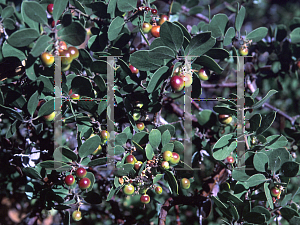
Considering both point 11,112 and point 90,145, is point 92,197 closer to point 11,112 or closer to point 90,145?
point 90,145

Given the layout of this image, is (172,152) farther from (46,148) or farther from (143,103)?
(46,148)

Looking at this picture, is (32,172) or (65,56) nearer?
(65,56)

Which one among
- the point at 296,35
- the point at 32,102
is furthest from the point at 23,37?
the point at 296,35

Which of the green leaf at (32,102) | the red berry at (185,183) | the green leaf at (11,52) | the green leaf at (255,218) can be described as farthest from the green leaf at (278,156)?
the green leaf at (11,52)

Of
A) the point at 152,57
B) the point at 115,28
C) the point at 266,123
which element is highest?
the point at 115,28

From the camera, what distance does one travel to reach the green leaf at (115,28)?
4.50 ft

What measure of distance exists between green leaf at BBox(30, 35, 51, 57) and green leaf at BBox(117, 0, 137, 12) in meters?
0.45

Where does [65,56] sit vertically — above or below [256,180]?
above

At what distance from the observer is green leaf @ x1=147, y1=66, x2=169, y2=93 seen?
1244mm

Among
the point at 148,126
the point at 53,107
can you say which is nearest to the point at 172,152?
the point at 148,126

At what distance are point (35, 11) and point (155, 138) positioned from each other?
75 centimetres

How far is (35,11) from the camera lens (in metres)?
1.10

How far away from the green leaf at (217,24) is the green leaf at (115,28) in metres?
0.52

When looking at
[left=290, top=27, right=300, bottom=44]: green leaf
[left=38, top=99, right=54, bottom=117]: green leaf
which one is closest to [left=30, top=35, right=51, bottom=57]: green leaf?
[left=38, top=99, right=54, bottom=117]: green leaf
